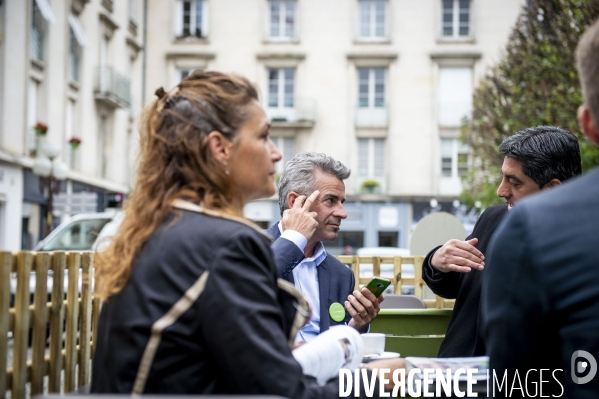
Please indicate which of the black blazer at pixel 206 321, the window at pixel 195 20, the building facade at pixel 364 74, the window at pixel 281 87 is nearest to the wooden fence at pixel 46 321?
the black blazer at pixel 206 321

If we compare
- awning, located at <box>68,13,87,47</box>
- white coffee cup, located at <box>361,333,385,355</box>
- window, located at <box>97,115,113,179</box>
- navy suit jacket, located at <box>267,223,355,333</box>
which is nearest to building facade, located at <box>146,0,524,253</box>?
window, located at <box>97,115,113,179</box>

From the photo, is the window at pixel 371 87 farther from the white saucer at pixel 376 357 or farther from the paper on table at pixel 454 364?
the paper on table at pixel 454 364

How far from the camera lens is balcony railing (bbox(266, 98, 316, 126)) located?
34.5 metres

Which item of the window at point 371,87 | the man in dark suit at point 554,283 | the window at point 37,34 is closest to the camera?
the man in dark suit at point 554,283

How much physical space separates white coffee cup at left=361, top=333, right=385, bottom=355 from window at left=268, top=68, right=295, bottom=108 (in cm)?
3215

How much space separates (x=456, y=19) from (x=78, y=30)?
17.2 m

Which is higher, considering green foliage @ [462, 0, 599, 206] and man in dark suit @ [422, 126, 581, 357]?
green foliage @ [462, 0, 599, 206]

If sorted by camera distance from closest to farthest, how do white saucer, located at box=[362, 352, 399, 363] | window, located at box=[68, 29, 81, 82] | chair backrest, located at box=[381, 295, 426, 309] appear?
white saucer, located at box=[362, 352, 399, 363] < chair backrest, located at box=[381, 295, 426, 309] < window, located at box=[68, 29, 81, 82]

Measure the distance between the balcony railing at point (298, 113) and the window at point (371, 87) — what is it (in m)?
2.22

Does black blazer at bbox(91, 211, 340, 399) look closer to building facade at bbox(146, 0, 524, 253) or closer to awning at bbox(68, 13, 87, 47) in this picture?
awning at bbox(68, 13, 87, 47)

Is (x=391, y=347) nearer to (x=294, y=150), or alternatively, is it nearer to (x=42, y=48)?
(x=42, y=48)

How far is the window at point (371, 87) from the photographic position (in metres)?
34.7

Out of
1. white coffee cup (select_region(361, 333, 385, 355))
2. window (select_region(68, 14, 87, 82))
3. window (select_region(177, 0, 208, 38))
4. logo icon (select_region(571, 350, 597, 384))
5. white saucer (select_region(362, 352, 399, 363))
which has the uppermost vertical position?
window (select_region(177, 0, 208, 38))

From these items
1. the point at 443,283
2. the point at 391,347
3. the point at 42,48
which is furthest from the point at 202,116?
the point at 42,48
